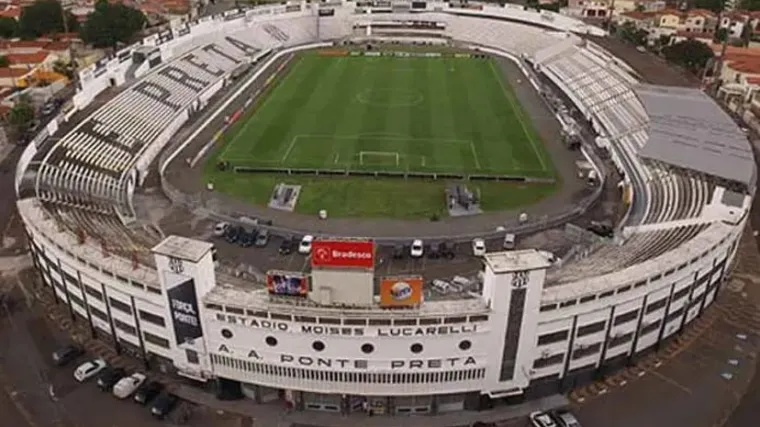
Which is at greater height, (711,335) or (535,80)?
(535,80)

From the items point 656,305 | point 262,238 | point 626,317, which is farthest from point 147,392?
point 656,305

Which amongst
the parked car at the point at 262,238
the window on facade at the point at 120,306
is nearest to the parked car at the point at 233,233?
the parked car at the point at 262,238

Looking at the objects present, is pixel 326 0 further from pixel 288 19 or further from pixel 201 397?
pixel 201 397

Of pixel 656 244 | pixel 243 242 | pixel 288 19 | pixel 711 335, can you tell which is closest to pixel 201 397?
pixel 243 242

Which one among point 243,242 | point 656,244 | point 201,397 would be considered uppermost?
point 656,244

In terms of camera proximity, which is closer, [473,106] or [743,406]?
[743,406]

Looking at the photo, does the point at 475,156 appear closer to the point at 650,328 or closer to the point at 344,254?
the point at 650,328

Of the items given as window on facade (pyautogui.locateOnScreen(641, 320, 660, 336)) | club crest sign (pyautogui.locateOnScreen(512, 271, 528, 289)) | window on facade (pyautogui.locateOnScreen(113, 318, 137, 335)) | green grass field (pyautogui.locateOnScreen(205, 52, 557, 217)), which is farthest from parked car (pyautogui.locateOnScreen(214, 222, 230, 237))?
window on facade (pyautogui.locateOnScreen(641, 320, 660, 336))
